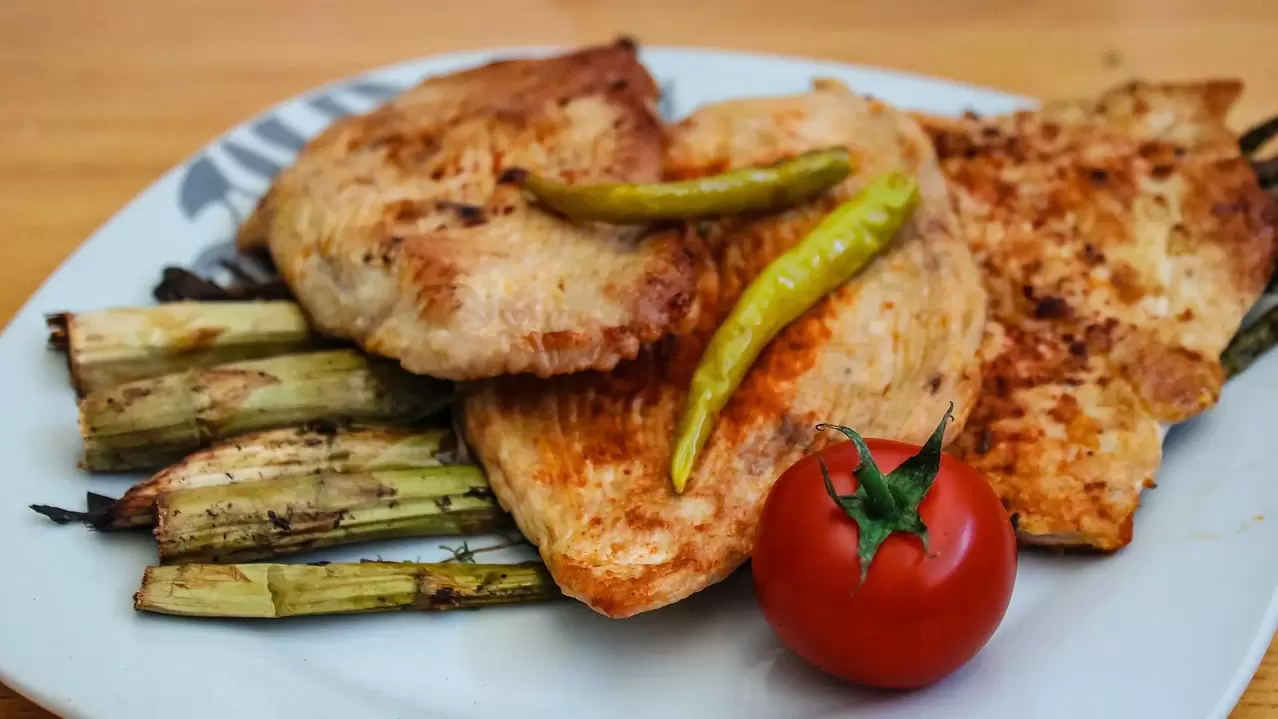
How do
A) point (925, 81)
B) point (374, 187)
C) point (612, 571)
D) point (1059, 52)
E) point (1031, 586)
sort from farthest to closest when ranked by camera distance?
1. point (1059, 52)
2. point (925, 81)
3. point (374, 187)
4. point (1031, 586)
5. point (612, 571)

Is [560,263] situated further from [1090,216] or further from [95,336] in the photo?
[1090,216]

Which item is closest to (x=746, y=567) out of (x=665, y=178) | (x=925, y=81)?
(x=665, y=178)

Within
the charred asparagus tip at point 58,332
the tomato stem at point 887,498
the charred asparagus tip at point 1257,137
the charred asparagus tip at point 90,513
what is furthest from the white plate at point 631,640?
the charred asparagus tip at point 1257,137

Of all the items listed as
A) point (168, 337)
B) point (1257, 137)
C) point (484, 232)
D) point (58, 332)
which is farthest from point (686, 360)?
point (1257, 137)

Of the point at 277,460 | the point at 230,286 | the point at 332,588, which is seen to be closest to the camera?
the point at 332,588

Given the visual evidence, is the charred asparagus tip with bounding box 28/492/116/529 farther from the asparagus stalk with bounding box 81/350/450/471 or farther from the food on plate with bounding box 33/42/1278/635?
the asparagus stalk with bounding box 81/350/450/471

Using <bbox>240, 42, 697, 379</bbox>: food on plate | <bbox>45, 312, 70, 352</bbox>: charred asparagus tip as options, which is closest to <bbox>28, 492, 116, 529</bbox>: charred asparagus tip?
<bbox>45, 312, 70, 352</bbox>: charred asparagus tip

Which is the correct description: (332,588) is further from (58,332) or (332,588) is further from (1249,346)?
(1249,346)
